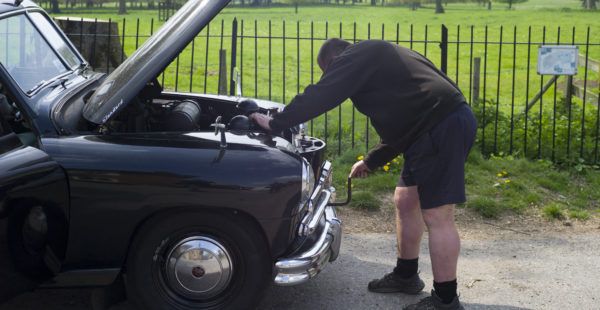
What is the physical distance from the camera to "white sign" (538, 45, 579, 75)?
6919 millimetres

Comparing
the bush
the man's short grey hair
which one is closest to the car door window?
the man's short grey hair

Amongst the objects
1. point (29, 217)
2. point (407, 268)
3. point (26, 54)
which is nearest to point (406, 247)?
point (407, 268)

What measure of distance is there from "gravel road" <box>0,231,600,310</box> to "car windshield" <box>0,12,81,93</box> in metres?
1.32

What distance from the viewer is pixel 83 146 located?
333cm

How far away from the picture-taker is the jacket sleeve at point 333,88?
356 cm

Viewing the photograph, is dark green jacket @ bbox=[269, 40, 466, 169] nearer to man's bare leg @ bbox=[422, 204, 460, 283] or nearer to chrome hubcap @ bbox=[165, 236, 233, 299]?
man's bare leg @ bbox=[422, 204, 460, 283]

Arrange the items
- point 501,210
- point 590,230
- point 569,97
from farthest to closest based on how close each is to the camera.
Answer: point 569,97, point 501,210, point 590,230

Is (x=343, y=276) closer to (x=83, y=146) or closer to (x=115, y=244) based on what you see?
(x=115, y=244)

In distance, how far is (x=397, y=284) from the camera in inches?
161

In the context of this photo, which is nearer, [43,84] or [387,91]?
[387,91]

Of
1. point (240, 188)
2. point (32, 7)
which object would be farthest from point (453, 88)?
point (32, 7)

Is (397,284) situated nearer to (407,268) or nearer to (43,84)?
(407,268)

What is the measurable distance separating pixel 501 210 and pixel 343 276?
83.9 inches

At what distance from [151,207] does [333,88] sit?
116 cm
